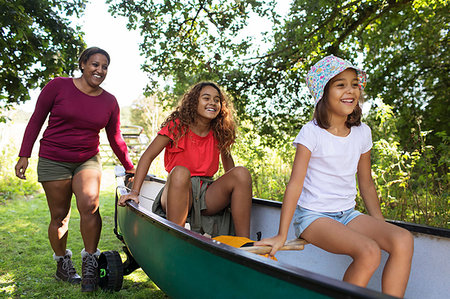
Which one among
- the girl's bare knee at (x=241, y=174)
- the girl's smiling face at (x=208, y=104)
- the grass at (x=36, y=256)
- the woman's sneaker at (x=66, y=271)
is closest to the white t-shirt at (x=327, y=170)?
the girl's bare knee at (x=241, y=174)

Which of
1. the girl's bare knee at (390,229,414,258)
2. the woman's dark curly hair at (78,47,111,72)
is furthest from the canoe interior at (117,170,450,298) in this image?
the woman's dark curly hair at (78,47,111,72)

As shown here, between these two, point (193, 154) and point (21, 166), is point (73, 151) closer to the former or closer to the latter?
point (21, 166)

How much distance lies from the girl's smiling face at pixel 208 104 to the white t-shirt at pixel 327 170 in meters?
1.00

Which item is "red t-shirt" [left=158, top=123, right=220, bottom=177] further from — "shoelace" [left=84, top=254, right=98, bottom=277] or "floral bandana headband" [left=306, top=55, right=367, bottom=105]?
"floral bandana headband" [left=306, top=55, right=367, bottom=105]

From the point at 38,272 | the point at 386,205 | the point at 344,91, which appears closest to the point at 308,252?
the point at 344,91

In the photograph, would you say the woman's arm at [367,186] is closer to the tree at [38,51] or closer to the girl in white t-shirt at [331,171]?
the girl in white t-shirt at [331,171]

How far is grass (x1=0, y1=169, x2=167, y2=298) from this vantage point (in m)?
3.00

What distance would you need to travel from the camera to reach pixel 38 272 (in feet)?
11.3

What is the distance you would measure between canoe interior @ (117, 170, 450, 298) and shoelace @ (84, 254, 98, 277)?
293 mm

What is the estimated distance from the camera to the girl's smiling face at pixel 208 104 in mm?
3025

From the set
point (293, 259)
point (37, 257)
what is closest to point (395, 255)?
point (293, 259)

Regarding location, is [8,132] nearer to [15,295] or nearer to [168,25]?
[168,25]

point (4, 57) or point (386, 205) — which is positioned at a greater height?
point (4, 57)

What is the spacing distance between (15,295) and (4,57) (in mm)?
2402
